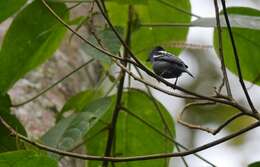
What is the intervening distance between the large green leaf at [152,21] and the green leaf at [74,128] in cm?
25

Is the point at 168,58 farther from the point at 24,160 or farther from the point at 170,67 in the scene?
the point at 24,160

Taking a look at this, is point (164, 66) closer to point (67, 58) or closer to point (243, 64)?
point (243, 64)

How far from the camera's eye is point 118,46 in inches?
43.7

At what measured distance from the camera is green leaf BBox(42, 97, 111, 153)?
1.14 m

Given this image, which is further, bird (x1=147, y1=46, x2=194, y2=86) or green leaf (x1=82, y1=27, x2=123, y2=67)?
green leaf (x1=82, y1=27, x2=123, y2=67)

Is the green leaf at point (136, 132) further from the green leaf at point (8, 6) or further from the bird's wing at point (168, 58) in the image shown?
the bird's wing at point (168, 58)

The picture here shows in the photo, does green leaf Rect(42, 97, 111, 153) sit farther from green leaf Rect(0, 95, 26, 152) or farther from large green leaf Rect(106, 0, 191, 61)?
large green leaf Rect(106, 0, 191, 61)

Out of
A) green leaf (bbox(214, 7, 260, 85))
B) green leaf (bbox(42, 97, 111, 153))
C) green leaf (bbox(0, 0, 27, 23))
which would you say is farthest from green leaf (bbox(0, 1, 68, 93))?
green leaf (bbox(214, 7, 260, 85))

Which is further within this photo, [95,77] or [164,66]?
[95,77]

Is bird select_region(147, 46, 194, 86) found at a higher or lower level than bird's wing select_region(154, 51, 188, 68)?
lower

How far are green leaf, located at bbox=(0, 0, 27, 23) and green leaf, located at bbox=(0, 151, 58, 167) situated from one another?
1.28 ft

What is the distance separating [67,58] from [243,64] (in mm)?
769

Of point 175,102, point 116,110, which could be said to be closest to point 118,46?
point 116,110

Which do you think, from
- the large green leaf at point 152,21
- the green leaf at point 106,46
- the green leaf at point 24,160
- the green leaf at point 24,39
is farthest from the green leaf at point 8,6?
the green leaf at point 24,160
